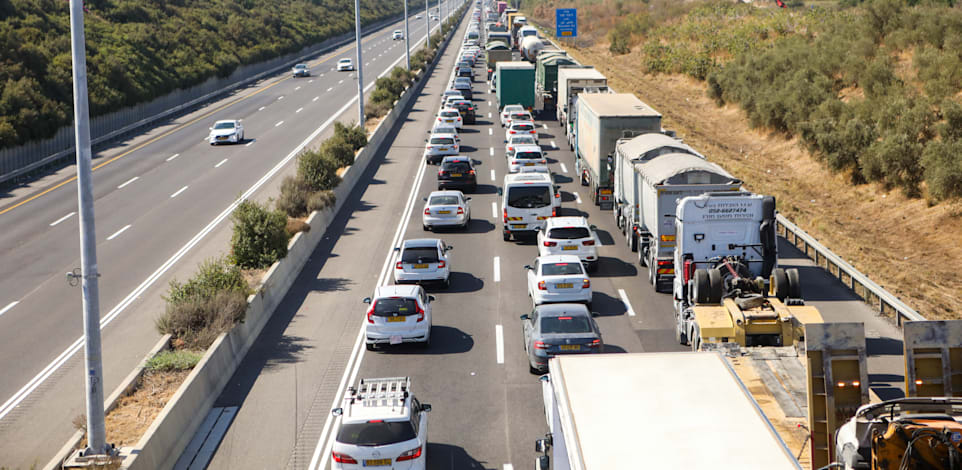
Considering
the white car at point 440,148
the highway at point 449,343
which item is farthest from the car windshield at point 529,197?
the white car at point 440,148

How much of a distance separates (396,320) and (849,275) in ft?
41.2

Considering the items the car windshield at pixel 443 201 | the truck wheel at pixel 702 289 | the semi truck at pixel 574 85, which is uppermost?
the semi truck at pixel 574 85

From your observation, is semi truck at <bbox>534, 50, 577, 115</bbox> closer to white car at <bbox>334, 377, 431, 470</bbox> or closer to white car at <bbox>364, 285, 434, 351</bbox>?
white car at <bbox>364, 285, 434, 351</bbox>

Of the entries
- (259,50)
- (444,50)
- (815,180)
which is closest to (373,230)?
(815,180)

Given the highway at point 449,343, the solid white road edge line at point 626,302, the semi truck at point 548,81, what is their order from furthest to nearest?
the semi truck at point 548,81 < the solid white road edge line at point 626,302 < the highway at point 449,343

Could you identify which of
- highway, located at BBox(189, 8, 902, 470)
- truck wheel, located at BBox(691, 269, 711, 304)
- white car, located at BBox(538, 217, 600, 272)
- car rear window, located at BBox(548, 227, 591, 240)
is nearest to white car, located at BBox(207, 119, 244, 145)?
highway, located at BBox(189, 8, 902, 470)

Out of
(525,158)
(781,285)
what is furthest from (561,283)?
(525,158)

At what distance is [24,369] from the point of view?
1850cm

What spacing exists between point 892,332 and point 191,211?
24.7 m

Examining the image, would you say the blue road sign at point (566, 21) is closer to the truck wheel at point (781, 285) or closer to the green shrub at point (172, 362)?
the truck wheel at point (781, 285)

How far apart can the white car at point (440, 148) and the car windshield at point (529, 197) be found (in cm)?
1494

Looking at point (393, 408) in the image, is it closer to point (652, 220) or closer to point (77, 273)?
point (77, 273)

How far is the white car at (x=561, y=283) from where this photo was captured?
2148 centimetres

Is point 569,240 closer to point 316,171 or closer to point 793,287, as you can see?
point 793,287
